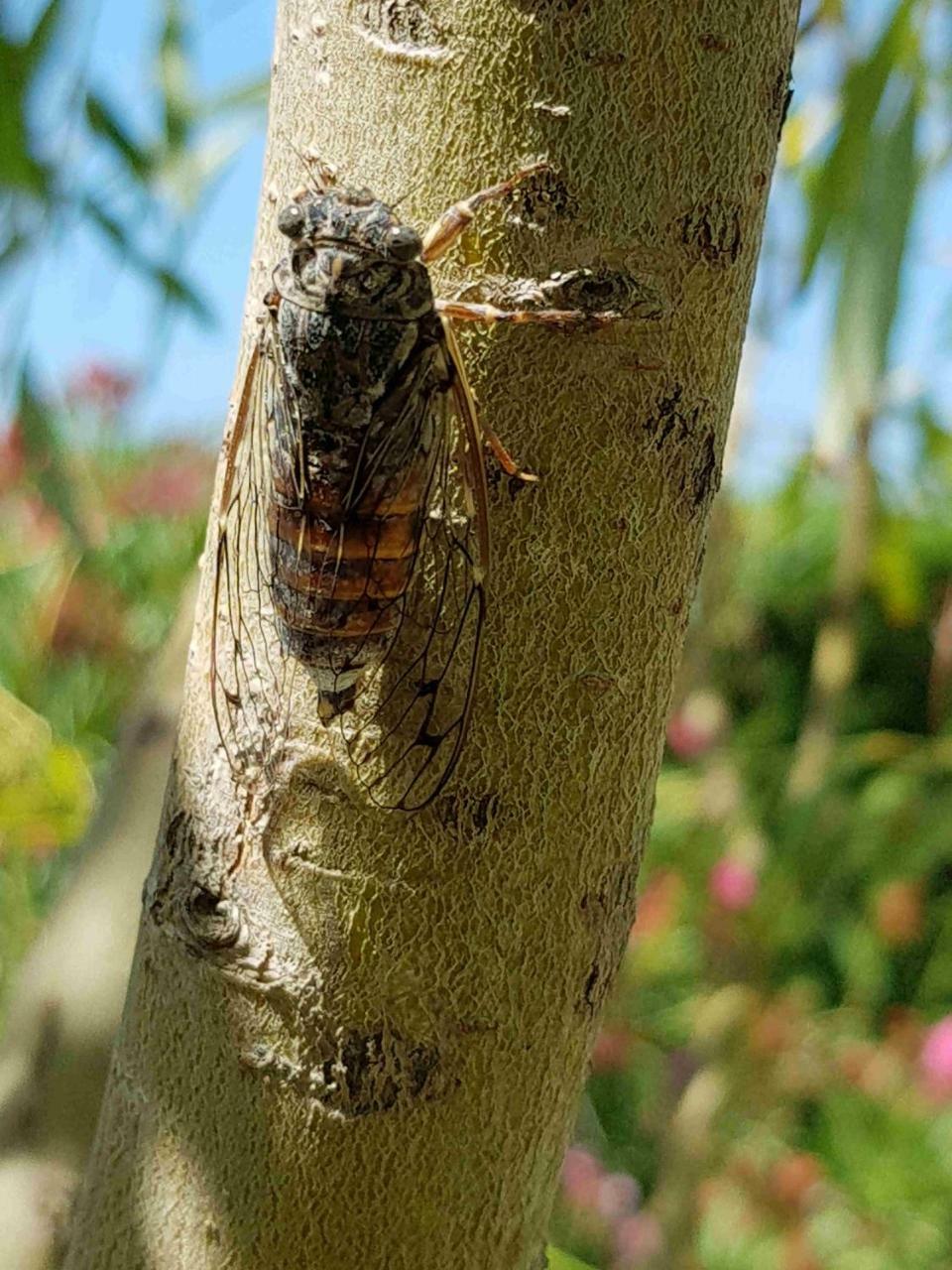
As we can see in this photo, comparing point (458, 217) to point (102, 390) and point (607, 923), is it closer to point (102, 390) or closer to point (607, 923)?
point (607, 923)

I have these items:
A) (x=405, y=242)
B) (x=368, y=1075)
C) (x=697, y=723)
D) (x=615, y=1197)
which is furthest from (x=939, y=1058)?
(x=405, y=242)

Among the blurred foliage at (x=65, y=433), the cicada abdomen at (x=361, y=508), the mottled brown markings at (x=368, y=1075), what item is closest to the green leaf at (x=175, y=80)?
the blurred foliage at (x=65, y=433)

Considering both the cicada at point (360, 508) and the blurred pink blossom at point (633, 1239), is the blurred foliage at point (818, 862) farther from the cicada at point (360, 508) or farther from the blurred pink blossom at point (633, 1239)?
the cicada at point (360, 508)

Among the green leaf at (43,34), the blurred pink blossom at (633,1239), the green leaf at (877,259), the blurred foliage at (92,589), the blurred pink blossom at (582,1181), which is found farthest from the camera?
the blurred foliage at (92,589)

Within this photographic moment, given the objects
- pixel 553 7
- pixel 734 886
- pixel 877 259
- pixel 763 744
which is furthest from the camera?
pixel 763 744

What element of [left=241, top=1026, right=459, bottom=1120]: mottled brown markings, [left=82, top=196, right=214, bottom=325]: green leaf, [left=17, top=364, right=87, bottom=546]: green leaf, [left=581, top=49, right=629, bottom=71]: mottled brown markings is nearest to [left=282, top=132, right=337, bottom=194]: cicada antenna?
[left=581, top=49, right=629, bottom=71]: mottled brown markings

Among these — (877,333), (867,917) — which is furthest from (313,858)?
(867,917)
